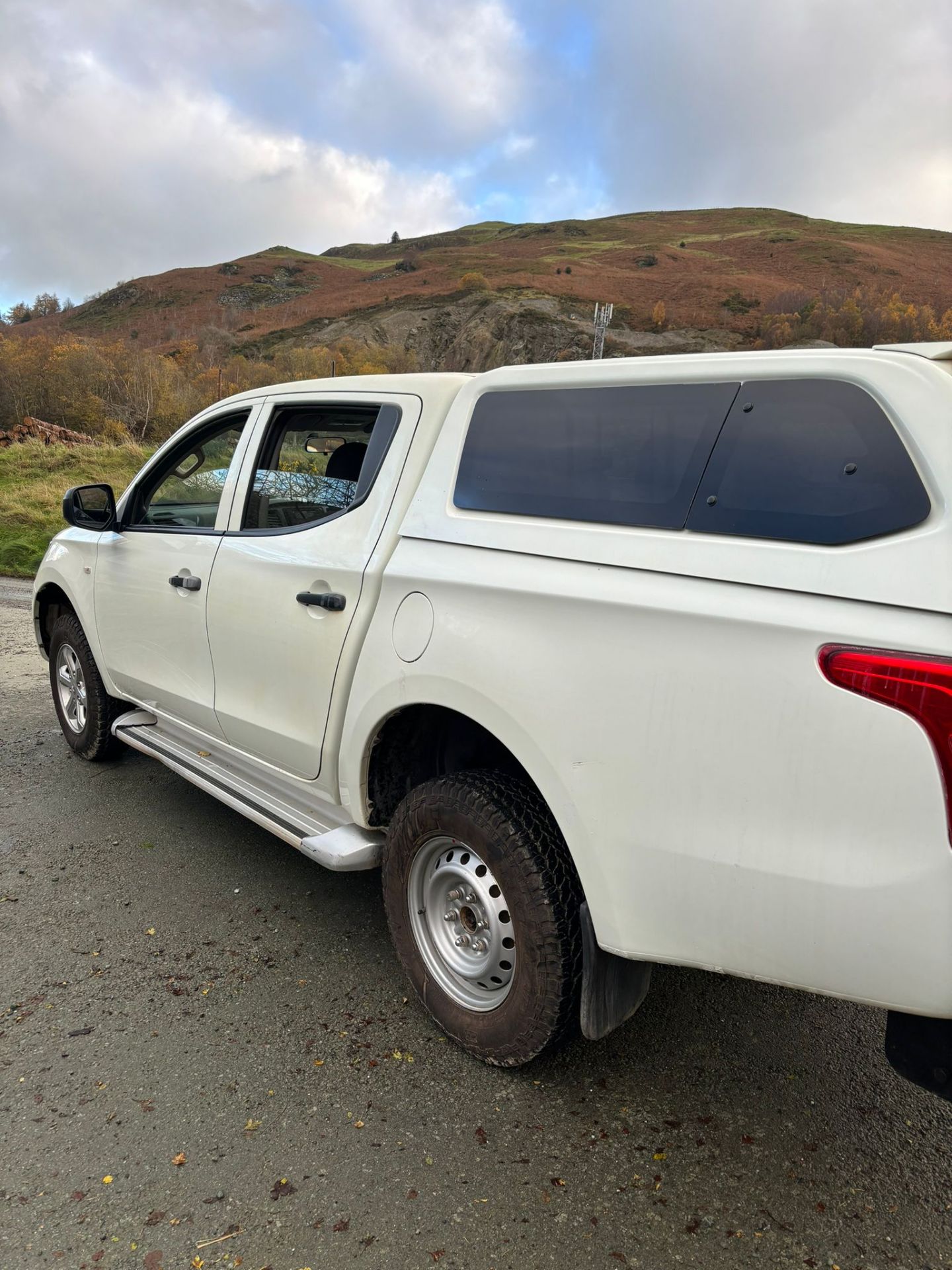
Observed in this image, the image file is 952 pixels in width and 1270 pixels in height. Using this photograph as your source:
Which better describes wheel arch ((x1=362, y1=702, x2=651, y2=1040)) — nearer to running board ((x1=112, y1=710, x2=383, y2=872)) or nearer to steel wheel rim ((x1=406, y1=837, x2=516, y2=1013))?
running board ((x1=112, y1=710, x2=383, y2=872))

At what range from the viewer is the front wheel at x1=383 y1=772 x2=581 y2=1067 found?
2225mm

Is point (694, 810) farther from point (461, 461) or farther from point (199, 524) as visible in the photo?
point (199, 524)

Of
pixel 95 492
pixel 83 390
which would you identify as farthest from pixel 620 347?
pixel 95 492

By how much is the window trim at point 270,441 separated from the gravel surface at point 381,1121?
151 centimetres

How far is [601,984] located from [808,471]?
4.49 ft

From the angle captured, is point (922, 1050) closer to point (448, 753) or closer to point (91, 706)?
point (448, 753)

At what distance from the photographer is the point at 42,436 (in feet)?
87.7

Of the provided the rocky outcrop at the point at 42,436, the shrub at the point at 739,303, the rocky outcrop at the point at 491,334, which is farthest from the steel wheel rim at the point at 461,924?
the shrub at the point at 739,303

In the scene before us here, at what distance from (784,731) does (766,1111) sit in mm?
Result: 1322

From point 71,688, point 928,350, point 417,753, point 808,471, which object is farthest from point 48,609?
point 928,350

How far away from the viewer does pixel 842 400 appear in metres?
1.77

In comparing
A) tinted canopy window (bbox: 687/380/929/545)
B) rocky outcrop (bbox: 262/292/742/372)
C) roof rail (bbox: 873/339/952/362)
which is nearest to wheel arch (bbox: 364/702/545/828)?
tinted canopy window (bbox: 687/380/929/545)

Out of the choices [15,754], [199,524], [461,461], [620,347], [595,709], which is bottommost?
[15,754]

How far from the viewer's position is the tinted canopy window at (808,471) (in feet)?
5.46
